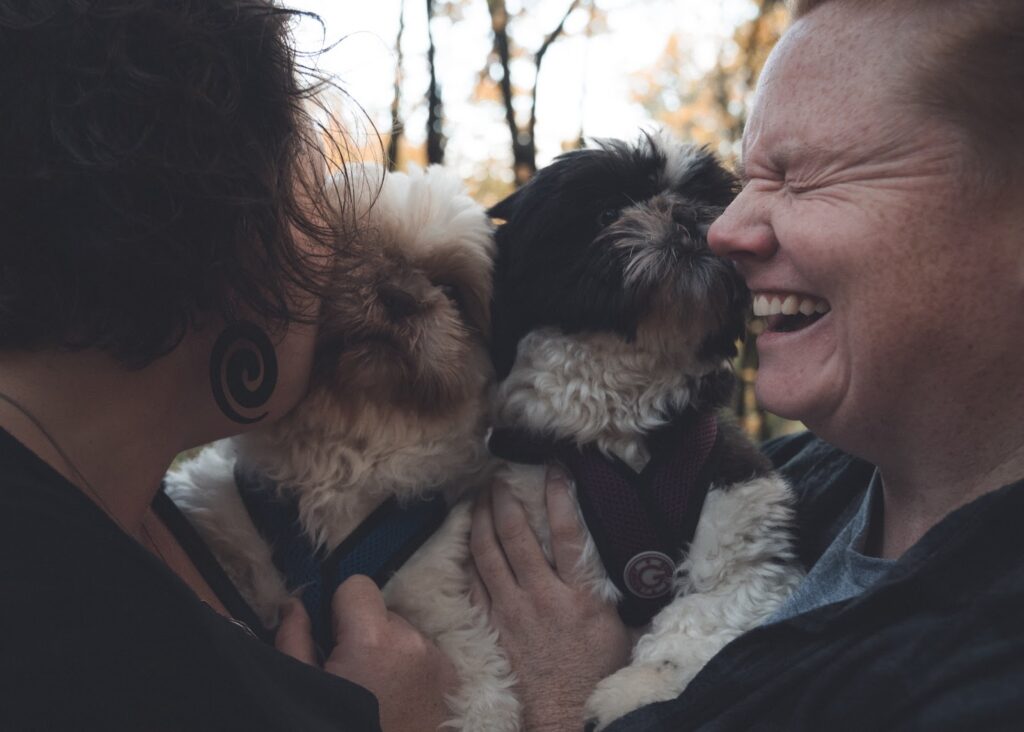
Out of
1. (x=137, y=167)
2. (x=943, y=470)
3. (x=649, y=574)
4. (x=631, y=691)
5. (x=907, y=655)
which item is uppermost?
(x=137, y=167)

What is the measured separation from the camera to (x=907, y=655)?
1.35 metres

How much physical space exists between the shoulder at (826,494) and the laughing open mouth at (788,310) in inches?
20.7

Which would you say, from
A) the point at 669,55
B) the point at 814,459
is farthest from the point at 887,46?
the point at 669,55

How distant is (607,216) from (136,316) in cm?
131

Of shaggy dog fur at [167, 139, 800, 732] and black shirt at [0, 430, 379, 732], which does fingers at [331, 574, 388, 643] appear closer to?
shaggy dog fur at [167, 139, 800, 732]

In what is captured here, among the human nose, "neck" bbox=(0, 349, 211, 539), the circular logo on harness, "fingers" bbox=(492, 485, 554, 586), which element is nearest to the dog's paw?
the circular logo on harness

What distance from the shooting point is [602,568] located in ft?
7.29

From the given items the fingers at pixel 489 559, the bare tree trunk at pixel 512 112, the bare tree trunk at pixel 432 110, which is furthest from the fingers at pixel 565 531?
the bare tree trunk at pixel 512 112

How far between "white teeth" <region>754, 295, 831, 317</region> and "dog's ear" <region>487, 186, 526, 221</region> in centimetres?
81

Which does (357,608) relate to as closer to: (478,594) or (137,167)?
(478,594)

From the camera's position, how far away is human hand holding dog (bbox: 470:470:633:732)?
2115 mm

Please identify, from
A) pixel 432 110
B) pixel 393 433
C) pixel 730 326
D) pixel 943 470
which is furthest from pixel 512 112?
pixel 943 470

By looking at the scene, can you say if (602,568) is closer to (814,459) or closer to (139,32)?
(814,459)

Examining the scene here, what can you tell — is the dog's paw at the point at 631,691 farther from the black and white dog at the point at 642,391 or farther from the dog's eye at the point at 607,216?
the dog's eye at the point at 607,216
